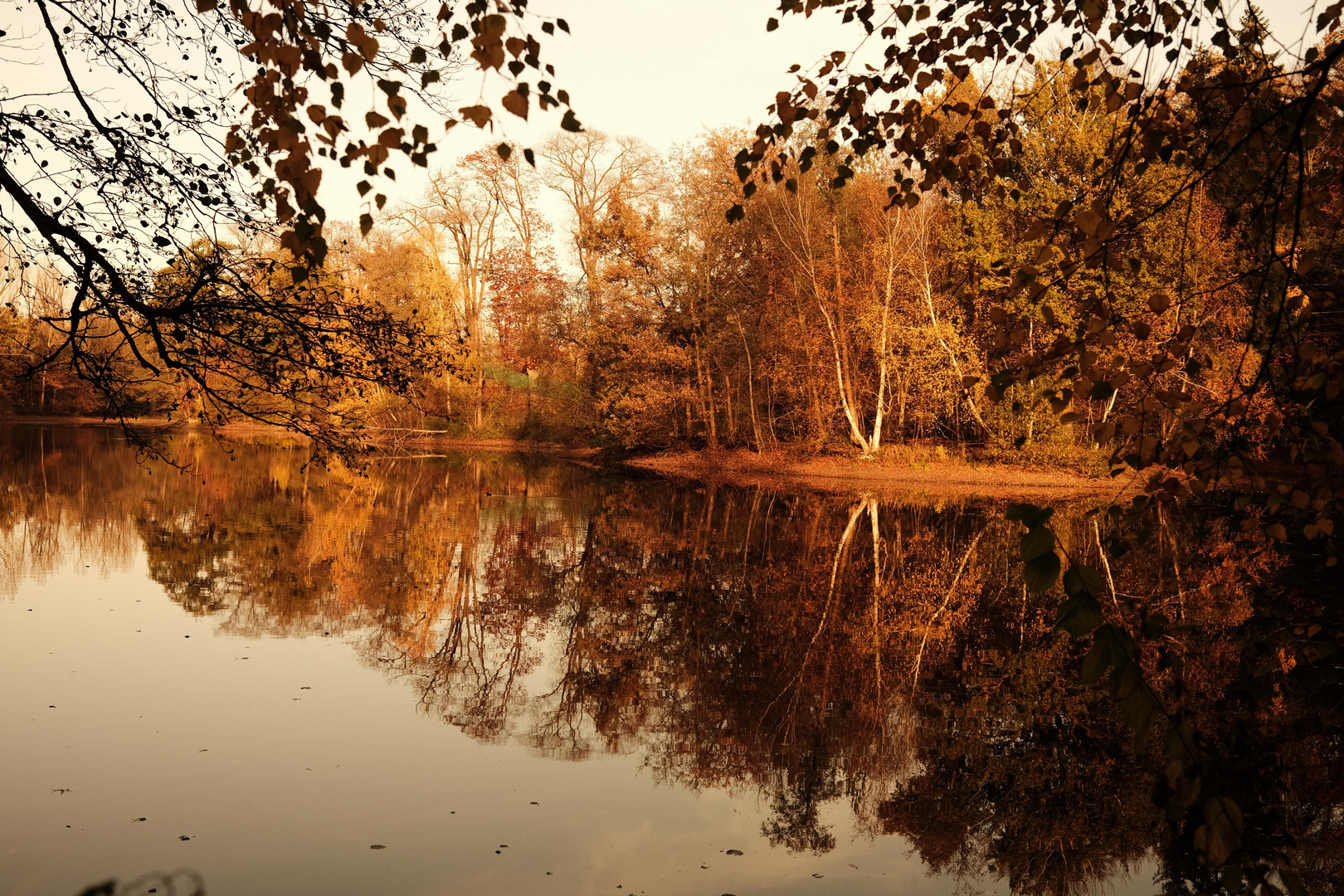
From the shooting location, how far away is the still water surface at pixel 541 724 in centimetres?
A: 479

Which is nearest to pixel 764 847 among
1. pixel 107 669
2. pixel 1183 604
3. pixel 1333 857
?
pixel 1333 857

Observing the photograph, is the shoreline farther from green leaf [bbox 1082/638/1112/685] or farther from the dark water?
green leaf [bbox 1082/638/1112/685]

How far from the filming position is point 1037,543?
1344mm

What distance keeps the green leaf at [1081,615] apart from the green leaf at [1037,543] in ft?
0.30

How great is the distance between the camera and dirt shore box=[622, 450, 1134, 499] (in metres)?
24.6

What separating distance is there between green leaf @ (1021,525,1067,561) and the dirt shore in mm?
22051

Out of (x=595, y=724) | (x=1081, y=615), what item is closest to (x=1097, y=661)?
(x=1081, y=615)

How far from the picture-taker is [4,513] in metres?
15.4

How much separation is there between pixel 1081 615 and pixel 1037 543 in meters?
0.16

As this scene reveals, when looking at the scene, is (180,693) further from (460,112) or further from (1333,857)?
(1333,857)

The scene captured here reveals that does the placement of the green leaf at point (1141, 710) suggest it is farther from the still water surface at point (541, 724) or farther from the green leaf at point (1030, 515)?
the still water surface at point (541, 724)

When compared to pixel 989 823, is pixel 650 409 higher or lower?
higher

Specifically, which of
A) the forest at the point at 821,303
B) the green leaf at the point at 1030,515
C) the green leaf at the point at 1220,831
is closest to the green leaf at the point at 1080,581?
the green leaf at the point at 1030,515

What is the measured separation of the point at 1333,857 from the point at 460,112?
18.2 ft
